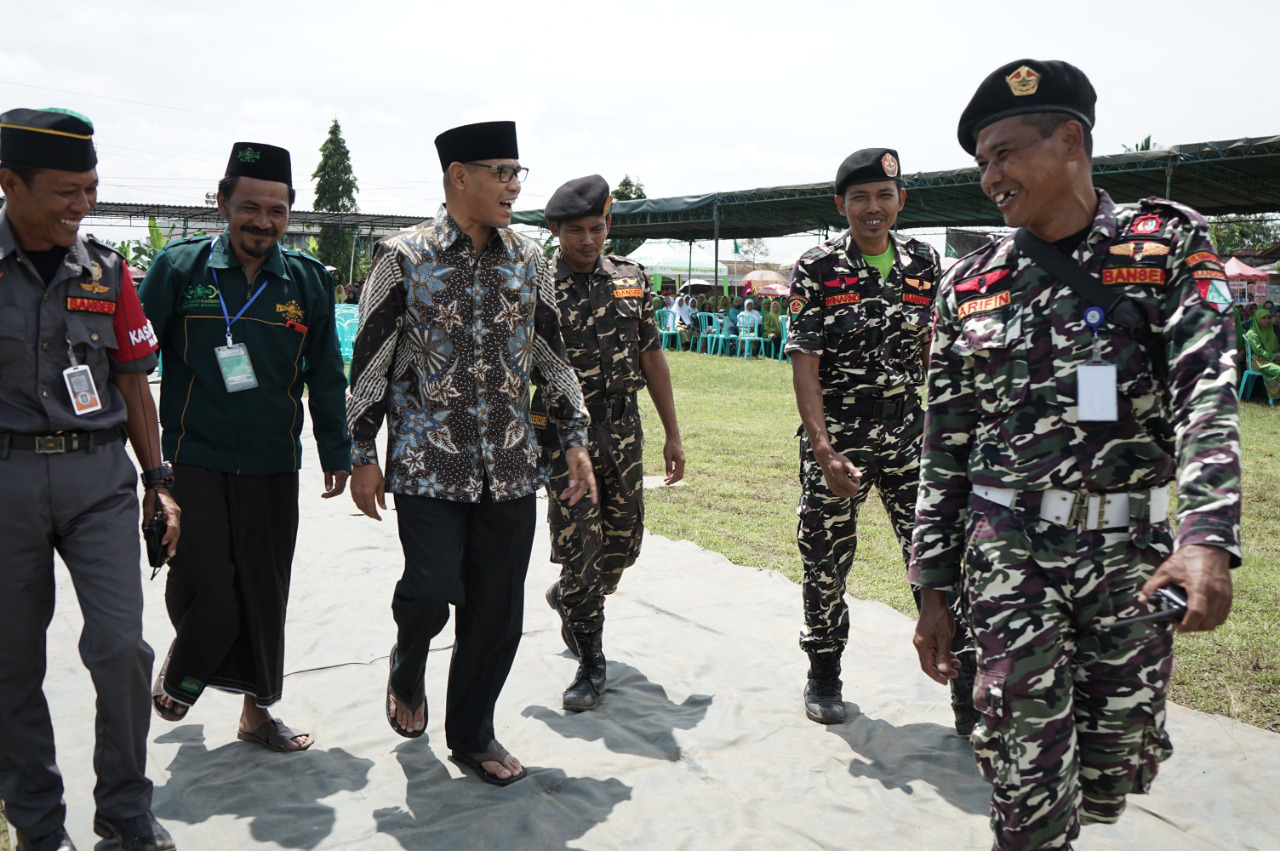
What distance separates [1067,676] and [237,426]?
2.80 meters

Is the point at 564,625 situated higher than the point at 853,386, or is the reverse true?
the point at 853,386

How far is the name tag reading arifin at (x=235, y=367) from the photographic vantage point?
3.61 m

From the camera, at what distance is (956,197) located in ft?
66.6

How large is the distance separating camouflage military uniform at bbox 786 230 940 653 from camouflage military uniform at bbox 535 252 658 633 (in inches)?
29.3

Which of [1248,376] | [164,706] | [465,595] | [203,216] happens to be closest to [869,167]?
[465,595]

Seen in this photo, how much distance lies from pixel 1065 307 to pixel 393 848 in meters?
2.48

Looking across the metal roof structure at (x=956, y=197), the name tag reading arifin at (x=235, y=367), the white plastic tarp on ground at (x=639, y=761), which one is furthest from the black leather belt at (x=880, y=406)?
the metal roof structure at (x=956, y=197)

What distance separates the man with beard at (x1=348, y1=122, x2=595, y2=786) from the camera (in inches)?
136

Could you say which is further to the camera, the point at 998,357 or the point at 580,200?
the point at 580,200

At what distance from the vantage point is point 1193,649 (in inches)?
195

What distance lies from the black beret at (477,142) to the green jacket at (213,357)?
0.82 meters

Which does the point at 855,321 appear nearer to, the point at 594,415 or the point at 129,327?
the point at 594,415

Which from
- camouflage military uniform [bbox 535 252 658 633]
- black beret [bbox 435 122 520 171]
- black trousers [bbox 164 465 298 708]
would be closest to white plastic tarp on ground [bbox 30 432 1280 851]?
black trousers [bbox 164 465 298 708]

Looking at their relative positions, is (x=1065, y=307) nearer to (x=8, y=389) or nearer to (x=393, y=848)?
(x=393, y=848)
